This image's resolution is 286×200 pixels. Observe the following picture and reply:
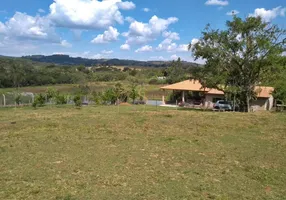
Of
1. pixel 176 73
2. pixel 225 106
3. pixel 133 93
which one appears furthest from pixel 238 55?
pixel 176 73

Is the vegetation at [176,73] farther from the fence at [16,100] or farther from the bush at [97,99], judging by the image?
the fence at [16,100]

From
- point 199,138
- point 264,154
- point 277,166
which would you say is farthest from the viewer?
point 199,138

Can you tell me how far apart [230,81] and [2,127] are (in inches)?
807

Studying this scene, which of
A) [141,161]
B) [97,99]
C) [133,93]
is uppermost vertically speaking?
[133,93]

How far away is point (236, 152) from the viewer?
932 cm

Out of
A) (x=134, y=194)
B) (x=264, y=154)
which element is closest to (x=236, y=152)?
(x=264, y=154)

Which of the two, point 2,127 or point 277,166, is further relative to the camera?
point 2,127

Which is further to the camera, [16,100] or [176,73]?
[176,73]

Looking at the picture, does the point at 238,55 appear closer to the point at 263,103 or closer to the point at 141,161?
the point at 263,103

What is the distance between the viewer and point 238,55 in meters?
26.9

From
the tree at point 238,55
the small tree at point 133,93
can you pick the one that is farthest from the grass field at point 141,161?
the small tree at point 133,93

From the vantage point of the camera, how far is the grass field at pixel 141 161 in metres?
5.87

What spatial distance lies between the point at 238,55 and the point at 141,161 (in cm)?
2145

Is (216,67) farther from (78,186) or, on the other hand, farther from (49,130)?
(78,186)
